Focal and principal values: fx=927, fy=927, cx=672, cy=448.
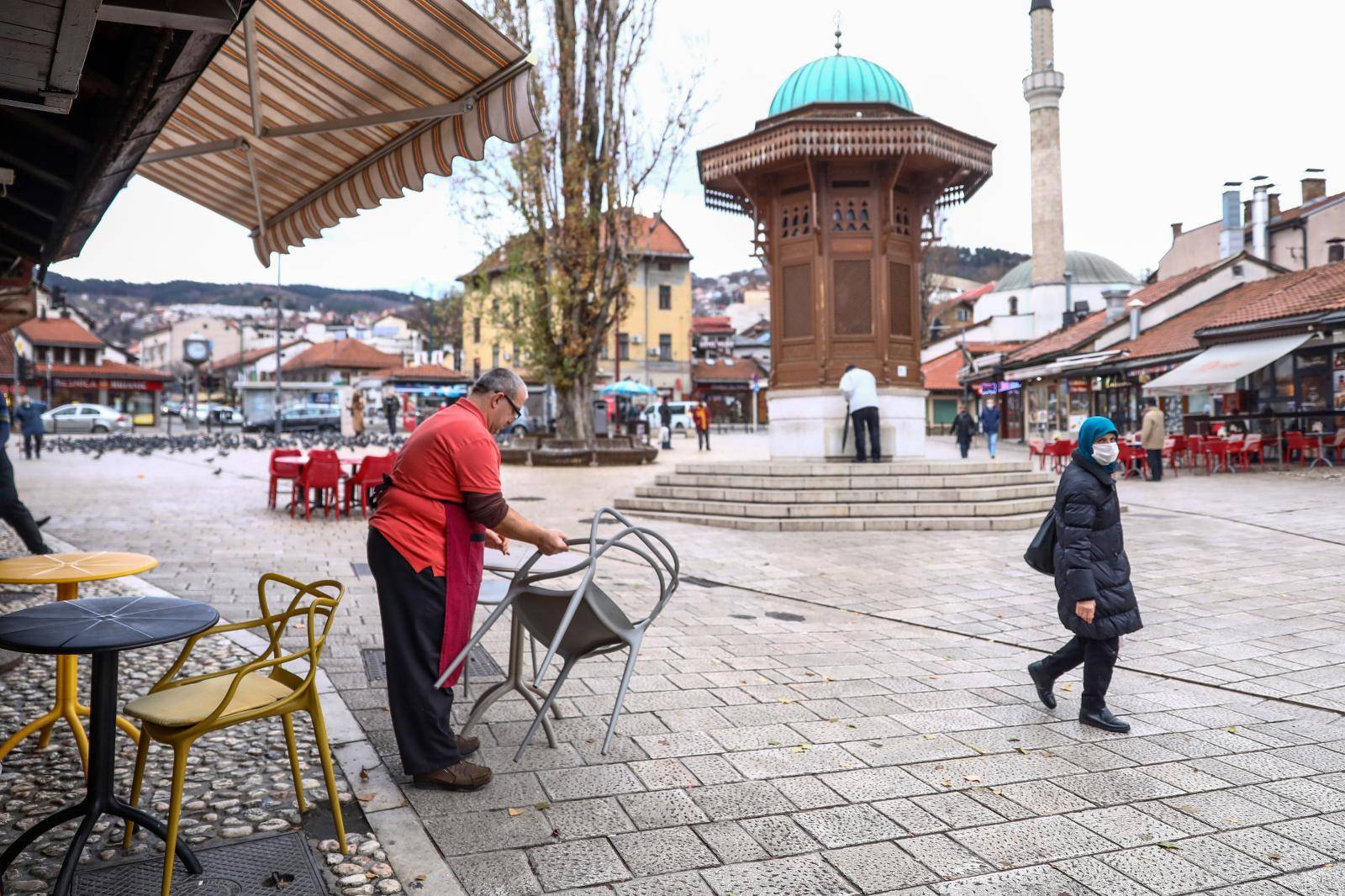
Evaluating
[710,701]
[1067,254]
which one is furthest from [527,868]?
[1067,254]

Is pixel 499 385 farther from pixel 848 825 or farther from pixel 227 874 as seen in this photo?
pixel 848 825

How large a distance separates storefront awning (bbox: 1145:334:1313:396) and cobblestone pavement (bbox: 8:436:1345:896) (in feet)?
45.8

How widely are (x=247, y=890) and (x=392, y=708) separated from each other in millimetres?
847

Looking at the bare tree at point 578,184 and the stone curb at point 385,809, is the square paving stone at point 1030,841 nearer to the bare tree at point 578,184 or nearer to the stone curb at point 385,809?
the stone curb at point 385,809

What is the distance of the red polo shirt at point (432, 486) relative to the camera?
3.51m

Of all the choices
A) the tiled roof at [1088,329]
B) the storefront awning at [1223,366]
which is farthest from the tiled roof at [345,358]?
the storefront awning at [1223,366]

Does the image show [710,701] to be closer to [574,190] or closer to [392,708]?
[392,708]

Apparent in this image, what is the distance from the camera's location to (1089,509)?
441cm

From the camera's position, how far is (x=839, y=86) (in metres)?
15.9

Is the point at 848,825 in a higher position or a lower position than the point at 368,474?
lower

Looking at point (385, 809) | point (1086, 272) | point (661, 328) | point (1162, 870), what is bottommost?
point (1162, 870)

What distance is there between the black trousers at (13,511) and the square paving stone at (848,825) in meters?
7.56

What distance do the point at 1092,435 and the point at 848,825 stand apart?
2.24m

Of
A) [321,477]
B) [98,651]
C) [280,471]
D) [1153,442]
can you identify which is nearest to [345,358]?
[280,471]
